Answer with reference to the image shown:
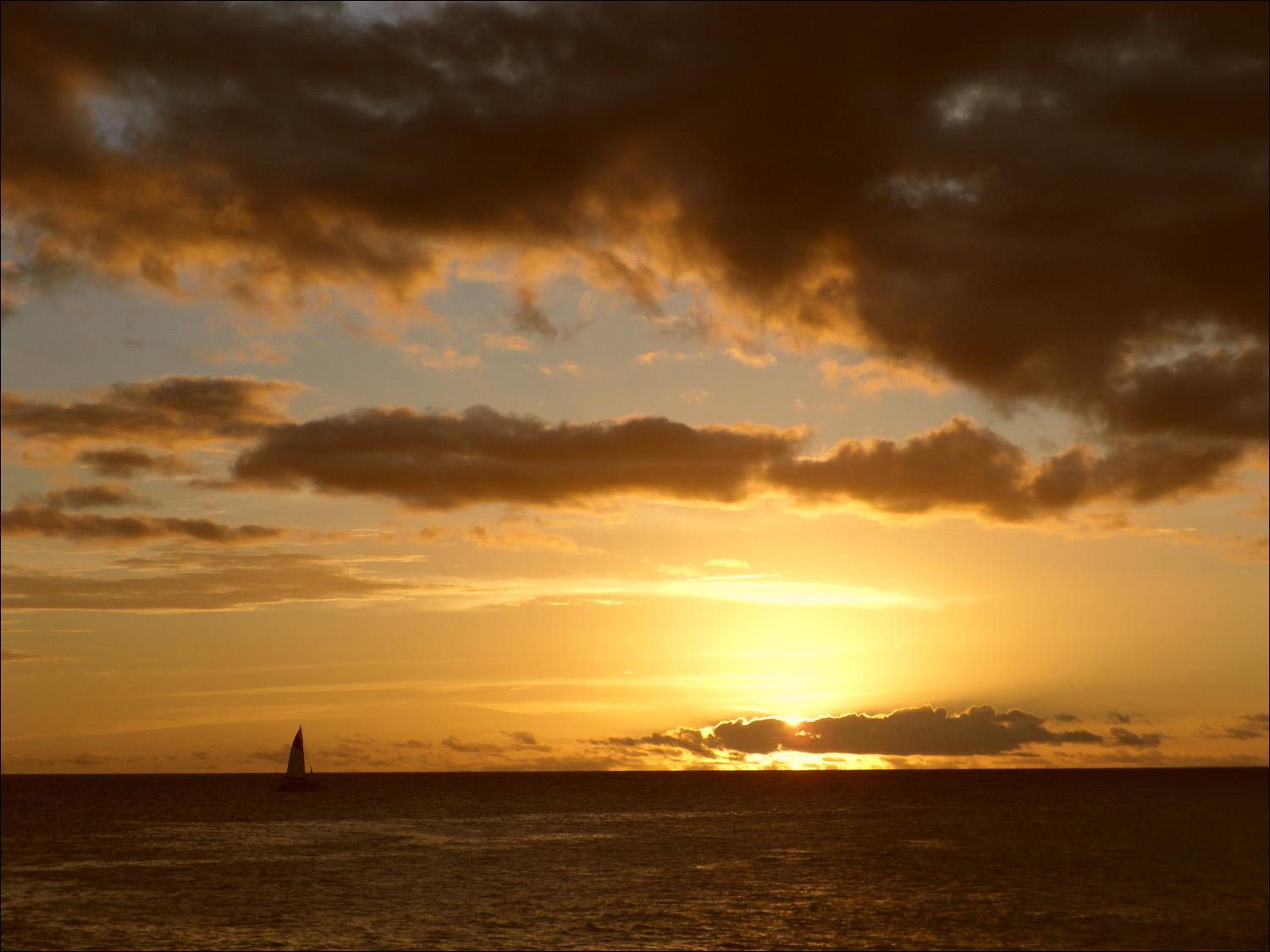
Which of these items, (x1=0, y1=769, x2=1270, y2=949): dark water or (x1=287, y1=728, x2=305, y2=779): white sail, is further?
(x1=287, y1=728, x2=305, y2=779): white sail

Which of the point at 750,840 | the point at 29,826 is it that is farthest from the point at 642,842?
the point at 29,826

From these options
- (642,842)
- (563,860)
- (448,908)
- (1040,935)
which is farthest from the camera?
(642,842)

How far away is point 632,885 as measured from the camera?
9119 cm

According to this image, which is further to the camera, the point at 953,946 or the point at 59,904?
the point at 59,904

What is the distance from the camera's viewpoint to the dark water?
69.4 metres

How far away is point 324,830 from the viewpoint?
15025 centimetres

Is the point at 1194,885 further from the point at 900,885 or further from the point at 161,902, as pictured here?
the point at 161,902

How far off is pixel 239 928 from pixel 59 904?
771 inches

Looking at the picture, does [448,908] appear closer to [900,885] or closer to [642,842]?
[900,885]

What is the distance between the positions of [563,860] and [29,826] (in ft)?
316

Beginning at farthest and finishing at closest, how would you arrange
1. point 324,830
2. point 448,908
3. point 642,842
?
point 324,830, point 642,842, point 448,908

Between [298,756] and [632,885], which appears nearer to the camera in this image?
[632,885]

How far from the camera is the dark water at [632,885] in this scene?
2731 inches

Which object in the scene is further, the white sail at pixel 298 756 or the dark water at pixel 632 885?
the white sail at pixel 298 756
